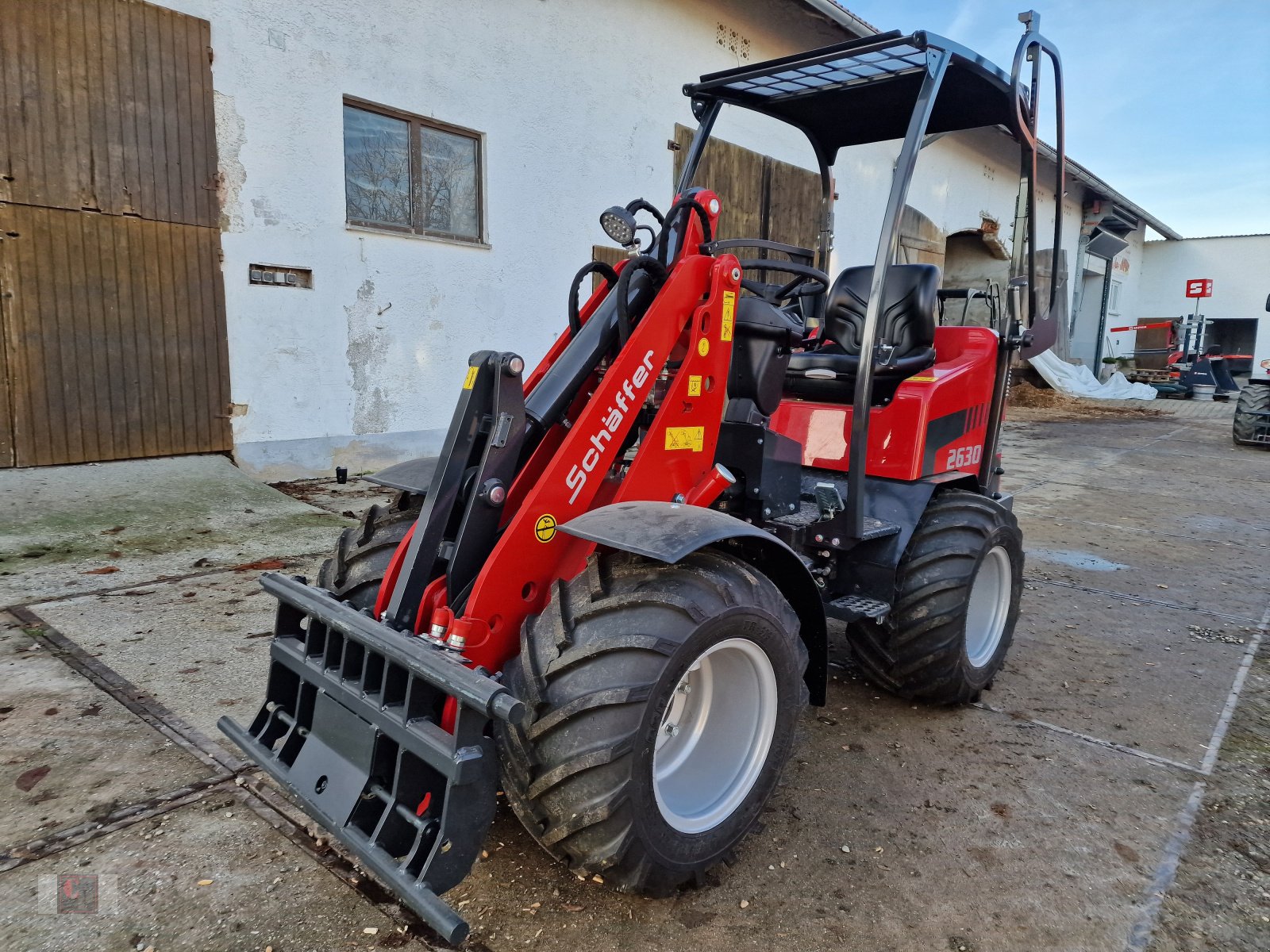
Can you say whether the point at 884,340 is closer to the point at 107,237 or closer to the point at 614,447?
the point at 614,447

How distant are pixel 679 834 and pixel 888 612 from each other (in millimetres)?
1479

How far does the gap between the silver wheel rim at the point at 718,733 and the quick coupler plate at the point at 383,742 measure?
634 millimetres

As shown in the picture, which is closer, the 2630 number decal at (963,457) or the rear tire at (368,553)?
the rear tire at (368,553)

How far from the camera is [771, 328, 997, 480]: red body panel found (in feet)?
11.3

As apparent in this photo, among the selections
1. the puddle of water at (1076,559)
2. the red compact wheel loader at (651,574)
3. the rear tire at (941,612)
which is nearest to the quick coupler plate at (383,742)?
the red compact wheel loader at (651,574)

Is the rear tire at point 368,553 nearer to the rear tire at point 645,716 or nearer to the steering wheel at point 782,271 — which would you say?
the rear tire at point 645,716

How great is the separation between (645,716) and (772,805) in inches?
37.3

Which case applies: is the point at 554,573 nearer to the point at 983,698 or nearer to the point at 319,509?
the point at 983,698

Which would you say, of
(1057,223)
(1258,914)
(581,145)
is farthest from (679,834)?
(581,145)

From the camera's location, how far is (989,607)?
3.74 m

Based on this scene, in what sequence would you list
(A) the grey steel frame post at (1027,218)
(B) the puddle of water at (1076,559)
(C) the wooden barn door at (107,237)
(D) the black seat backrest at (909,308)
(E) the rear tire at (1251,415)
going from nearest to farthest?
1. (A) the grey steel frame post at (1027,218)
2. (D) the black seat backrest at (909,308)
3. (C) the wooden barn door at (107,237)
4. (B) the puddle of water at (1076,559)
5. (E) the rear tire at (1251,415)

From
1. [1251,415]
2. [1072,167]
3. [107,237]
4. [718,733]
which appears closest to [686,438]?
[718,733]

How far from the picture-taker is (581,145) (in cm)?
850

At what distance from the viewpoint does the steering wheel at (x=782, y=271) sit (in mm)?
2947
